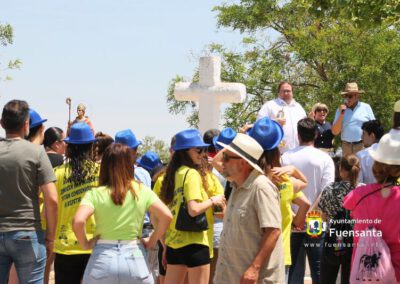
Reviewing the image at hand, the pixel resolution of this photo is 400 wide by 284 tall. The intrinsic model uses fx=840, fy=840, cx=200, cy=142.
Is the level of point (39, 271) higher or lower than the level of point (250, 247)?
lower

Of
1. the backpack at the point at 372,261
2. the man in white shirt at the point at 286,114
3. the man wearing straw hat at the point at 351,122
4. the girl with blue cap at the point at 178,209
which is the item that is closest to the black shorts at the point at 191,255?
the girl with blue cap at the point at 178,209

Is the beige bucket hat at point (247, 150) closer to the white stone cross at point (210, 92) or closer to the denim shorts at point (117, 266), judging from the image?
the denim shorts at point (117, 266)

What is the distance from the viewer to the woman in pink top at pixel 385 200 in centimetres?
545

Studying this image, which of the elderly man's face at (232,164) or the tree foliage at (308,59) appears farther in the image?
the tree foliage at (308,59)

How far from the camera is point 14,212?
20.4ft

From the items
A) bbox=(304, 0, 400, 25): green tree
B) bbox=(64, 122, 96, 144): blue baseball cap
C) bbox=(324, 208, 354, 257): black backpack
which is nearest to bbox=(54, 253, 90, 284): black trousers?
bbox=(64, 122, 96, 144): blue baseball cap

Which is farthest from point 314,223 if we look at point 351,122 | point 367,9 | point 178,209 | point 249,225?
point 367,9

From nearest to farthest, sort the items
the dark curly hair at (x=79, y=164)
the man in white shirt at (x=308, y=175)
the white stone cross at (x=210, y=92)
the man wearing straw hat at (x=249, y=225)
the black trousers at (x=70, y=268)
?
the man wearing straw hat at (x=249, y=225)
the black trousers at (x=70, y=268)
the dark curly hair at (x=79, y=164)
the man in white shirt at (x=308, y=175)
the white stone cross at (x=210, y=92)

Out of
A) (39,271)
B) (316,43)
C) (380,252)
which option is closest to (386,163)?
(380,252)

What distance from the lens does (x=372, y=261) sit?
17.8 ft

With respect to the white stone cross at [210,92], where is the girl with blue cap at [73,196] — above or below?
below

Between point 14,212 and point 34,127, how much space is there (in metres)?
1.23

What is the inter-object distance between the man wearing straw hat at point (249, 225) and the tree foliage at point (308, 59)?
21.4 meters

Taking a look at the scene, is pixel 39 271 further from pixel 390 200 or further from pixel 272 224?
pixel 390 200
